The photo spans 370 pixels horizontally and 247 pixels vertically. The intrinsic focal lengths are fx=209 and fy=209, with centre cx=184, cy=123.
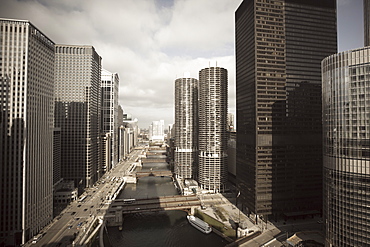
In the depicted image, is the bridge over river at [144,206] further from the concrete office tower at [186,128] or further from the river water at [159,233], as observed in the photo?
the concrete office tower at [186,128]

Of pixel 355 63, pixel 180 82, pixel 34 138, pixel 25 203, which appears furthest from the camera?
pixel 180 82

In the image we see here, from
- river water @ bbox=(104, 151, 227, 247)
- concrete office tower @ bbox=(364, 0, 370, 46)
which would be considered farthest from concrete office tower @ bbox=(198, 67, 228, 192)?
concrete office tower @ bbox=(364, 0, 370, 46)

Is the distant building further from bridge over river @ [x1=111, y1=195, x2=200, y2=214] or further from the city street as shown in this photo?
bridge over river @ [x1=111, y1=195, x2=200, y2=214]

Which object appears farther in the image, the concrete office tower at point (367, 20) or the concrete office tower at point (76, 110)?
the concrete office tower at point (76, 110)

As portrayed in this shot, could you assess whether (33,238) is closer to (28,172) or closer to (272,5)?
(28,172)

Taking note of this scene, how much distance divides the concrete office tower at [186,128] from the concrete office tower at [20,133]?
381ft

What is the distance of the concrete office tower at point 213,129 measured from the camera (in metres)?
155

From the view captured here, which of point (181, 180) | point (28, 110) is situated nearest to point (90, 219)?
point (28, 110)

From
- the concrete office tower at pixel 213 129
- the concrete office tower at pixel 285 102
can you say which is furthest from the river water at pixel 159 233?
the concrete office tower at pixel 213 129

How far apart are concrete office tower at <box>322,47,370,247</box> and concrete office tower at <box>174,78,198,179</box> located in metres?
128

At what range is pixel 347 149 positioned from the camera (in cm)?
5888

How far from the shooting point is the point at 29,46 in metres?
80.1

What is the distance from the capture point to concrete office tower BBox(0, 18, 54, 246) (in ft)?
244

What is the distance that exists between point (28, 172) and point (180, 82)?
139476 millimetres
